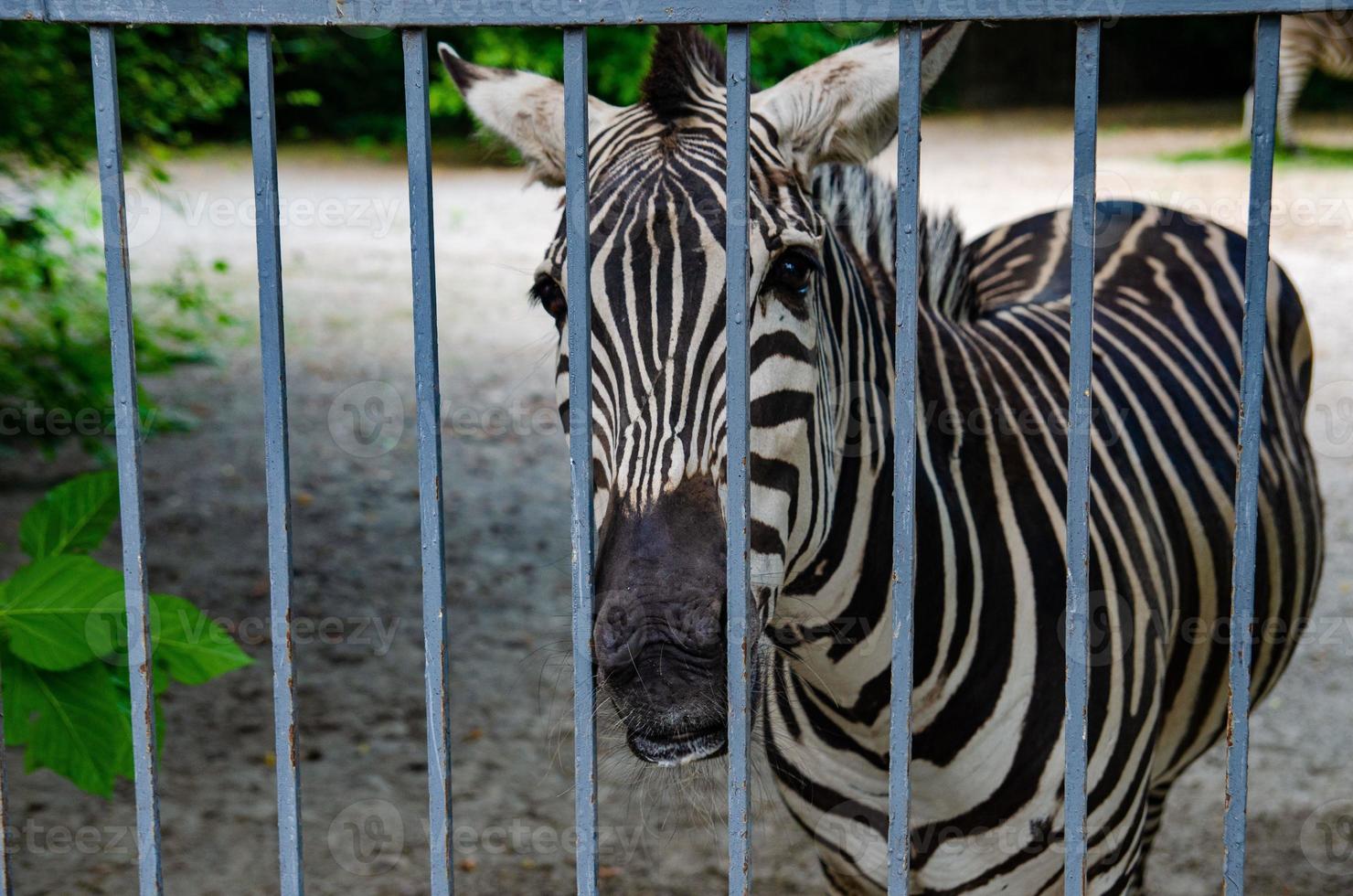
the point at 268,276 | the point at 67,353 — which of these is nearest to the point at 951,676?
A: the point at 268,276

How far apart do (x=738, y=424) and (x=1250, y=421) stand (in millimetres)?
589

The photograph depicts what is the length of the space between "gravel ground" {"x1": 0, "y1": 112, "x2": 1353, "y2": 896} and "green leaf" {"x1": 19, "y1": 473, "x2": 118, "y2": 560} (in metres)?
0.79

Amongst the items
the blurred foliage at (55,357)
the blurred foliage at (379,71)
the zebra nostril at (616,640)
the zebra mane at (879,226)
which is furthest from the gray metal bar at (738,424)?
the blurred foliage at (55,357)

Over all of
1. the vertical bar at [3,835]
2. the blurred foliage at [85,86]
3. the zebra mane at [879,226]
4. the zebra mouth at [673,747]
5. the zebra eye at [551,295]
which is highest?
the blurred foliage at [85,86]

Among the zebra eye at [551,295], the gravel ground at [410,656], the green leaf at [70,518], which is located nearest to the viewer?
the zebra eye at [551,295]

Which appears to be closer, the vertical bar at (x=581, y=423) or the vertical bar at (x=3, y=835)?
the vertical bar at (x=581, y=423)

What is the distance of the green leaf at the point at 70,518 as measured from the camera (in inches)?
85.7

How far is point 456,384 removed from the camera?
26.1 ft

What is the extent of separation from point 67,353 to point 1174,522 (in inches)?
221

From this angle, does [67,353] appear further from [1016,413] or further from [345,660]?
[1016,413]

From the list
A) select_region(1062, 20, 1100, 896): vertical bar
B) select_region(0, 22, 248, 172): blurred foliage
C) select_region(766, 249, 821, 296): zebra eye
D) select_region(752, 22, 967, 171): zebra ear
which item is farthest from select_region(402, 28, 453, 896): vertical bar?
select_region(0, 22, 248, 172): blurred foliage

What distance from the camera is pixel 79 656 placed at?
195 centimetres

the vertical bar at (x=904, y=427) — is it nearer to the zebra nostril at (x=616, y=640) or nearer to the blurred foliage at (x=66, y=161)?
the zebra nostril at (x=616, y=640)

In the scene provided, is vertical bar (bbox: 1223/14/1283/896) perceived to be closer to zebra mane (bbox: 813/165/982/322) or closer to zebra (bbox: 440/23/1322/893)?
zebra (bbox: 440/23/1322/893)
